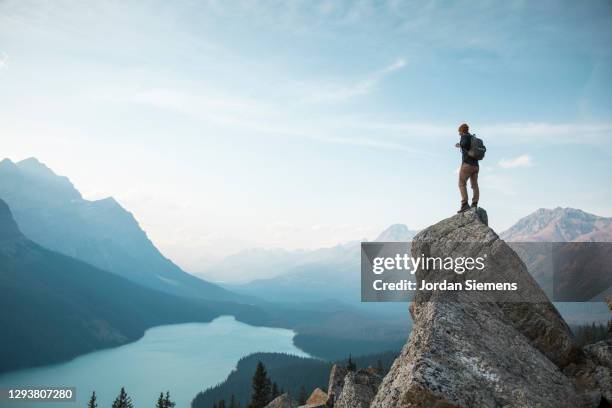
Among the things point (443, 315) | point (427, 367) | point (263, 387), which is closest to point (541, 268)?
point (443, 315)

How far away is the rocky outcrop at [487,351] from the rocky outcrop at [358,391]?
274 inches

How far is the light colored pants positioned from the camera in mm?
18812

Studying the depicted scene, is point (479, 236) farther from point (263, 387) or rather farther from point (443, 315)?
point (263, 387)

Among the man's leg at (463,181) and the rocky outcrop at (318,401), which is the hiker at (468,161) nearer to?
the man's leg at (463,181)

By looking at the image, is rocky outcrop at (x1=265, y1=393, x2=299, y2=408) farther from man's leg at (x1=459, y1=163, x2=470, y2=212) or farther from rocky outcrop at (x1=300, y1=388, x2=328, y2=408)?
man's leg at (x1=459, y1=163, x2=470, y2=212)

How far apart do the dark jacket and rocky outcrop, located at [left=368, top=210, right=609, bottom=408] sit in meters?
Result: 3.36

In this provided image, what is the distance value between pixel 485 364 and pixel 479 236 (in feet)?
24.7

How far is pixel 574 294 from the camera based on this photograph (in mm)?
23016

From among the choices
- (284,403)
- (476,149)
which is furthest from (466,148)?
(284,403)

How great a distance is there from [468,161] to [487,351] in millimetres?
10613

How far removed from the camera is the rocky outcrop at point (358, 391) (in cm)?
1728

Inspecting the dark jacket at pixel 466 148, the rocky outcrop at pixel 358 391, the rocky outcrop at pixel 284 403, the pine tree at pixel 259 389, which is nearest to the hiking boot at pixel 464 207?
the dark jacket at pixel 466 148

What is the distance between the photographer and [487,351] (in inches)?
409

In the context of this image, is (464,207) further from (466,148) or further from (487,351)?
(487,351)
